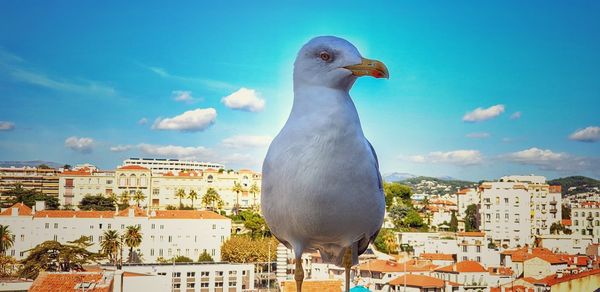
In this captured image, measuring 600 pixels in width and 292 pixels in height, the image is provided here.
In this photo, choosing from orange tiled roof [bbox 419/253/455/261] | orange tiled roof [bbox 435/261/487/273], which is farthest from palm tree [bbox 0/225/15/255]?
orange tiled roof [bbox 435/261/487/273]

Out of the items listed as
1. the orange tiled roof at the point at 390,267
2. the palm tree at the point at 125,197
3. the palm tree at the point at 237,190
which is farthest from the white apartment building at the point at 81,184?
the orange tiled roof at the point at 390,267

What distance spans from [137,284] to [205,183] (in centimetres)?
1955

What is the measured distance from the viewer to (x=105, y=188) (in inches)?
1181

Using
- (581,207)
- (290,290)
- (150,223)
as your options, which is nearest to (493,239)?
(581,207)

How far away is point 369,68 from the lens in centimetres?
169

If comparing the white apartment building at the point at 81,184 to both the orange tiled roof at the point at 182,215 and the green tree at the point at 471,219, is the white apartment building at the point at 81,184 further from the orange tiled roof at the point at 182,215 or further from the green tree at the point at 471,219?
the green tree at the point at 471,219

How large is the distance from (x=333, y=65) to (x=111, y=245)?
18221mm

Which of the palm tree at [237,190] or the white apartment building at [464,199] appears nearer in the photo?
the white apartment building at [464,199]

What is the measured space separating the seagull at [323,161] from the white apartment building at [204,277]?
12189mm

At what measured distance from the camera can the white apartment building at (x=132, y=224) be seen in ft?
64.5

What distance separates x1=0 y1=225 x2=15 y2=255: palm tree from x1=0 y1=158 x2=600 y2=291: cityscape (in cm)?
5

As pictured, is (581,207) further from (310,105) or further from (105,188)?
(310,105)

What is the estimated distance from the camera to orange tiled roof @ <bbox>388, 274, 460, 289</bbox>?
44.9 feet

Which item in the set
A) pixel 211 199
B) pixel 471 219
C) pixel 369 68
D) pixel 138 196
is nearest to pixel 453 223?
pixel 471 219
